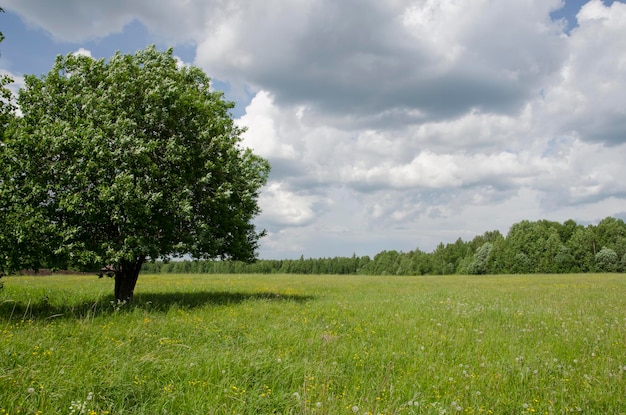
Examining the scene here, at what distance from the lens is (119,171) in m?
13.6

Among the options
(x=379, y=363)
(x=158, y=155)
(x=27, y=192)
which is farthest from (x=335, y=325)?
(x=27, y=192)

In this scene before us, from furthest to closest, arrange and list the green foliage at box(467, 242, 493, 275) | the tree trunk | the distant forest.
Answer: the green foliage at box(467, 242, 493, 275), the distant forest, the tree trunk

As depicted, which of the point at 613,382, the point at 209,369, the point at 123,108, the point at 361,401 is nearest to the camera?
the point at 361,401

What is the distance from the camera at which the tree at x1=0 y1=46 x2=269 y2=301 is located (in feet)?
41.5

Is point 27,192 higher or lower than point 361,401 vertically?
higher

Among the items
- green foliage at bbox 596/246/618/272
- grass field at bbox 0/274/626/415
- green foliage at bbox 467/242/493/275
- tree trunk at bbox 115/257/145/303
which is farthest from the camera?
green foliage at bbox 467/242/493/275

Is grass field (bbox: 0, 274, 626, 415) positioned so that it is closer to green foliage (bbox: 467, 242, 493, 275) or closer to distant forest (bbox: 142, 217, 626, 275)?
distant forest (bbox: 142, 217, 626, 275)

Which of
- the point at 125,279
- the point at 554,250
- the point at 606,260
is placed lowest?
the point at 125,279

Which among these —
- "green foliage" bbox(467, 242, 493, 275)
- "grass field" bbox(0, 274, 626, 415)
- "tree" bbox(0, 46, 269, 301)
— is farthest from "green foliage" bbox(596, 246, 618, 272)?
"tree" bbox(0, 46, 269, 301)

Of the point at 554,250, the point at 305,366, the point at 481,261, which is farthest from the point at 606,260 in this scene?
the point at 305,366

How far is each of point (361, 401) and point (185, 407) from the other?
8.65ft

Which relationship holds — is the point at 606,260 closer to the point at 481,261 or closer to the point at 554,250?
the point at 554,250

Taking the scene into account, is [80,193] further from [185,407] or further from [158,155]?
[185,407]

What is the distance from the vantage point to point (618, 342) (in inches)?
416
